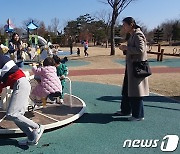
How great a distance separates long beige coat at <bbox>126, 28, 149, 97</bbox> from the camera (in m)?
4.46

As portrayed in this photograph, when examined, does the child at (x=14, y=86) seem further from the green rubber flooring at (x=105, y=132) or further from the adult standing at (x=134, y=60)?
the adult standing at (x=134, y=60)

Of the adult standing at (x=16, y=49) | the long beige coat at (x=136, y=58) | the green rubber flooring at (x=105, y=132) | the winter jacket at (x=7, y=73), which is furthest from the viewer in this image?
the adult standing at (x=16, y=49)

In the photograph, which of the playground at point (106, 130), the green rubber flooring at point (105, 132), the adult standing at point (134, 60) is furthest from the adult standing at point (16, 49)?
the adult standing at point (134, 60)

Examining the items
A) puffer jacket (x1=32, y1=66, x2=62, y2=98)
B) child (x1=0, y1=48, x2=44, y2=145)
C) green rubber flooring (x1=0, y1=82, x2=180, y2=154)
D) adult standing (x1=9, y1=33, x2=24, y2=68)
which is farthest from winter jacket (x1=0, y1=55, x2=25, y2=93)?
adult standing (x1=9, y1=33, x2=24, y2=68)

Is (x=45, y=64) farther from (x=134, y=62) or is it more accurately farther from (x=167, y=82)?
(x=167, y=82)

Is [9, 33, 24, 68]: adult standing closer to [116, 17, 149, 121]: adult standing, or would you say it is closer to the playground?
the playground

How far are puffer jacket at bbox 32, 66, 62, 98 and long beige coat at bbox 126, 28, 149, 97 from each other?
4.31 feet

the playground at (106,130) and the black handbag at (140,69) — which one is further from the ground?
the black handbag at (140,69)

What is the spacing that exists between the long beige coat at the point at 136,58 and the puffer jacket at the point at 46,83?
131cm

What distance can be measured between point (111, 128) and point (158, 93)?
3594mm

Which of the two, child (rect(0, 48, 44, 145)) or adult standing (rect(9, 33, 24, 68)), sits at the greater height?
adult standing (rect(9, 33, 24, 68))

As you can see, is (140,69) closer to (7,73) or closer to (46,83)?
(46,83)

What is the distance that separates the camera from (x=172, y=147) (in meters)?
3.75

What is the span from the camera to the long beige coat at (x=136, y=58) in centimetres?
446
